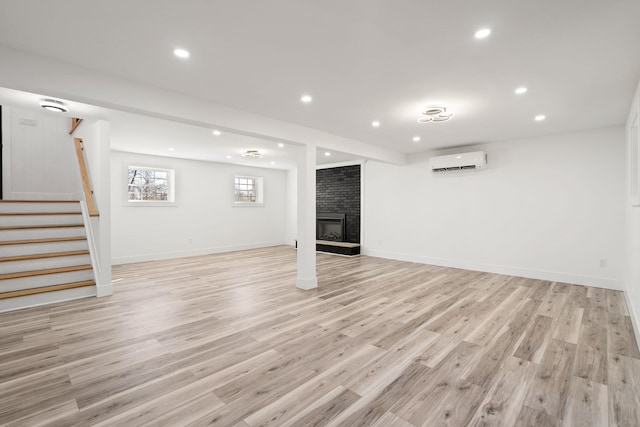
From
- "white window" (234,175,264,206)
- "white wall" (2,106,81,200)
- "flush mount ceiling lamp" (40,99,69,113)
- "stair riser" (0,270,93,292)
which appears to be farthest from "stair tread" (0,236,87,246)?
"white window" (234,175,264,206)

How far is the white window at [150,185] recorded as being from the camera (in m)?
6.85

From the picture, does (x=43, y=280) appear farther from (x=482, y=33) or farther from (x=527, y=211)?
(x=527, y=211)

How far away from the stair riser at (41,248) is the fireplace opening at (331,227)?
18.2 feet

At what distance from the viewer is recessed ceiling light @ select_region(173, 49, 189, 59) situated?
7.55 feet

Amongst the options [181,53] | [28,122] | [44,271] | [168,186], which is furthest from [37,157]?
[181,53]

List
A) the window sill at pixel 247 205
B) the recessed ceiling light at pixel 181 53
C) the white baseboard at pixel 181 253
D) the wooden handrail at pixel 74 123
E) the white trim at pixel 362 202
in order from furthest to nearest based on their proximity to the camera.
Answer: the window sill at pixel 247 205 → the white trim at pixel 362 202 → the white baseboard at pixel 181 253 → the wooden handrail at pixel 74 123 → the recessed ceiling light at pixel 181 53

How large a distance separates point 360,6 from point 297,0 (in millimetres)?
387

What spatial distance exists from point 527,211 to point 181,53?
18.7 feet

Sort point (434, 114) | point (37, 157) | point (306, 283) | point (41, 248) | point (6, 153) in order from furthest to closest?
point (37, 157) → point (6, 153) → point (306, 283) → point (41, 248) → point (434, 114)

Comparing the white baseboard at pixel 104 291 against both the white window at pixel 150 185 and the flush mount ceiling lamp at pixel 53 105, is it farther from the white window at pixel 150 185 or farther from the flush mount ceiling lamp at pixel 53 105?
the white window at pixel 150 185

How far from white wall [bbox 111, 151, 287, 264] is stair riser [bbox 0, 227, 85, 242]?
2.00 m

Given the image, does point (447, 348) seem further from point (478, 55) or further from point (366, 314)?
point (478, 55)

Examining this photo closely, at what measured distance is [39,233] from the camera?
168 inches

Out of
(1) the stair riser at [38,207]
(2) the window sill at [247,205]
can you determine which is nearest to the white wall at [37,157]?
(1) the stair riser at [38,207]
